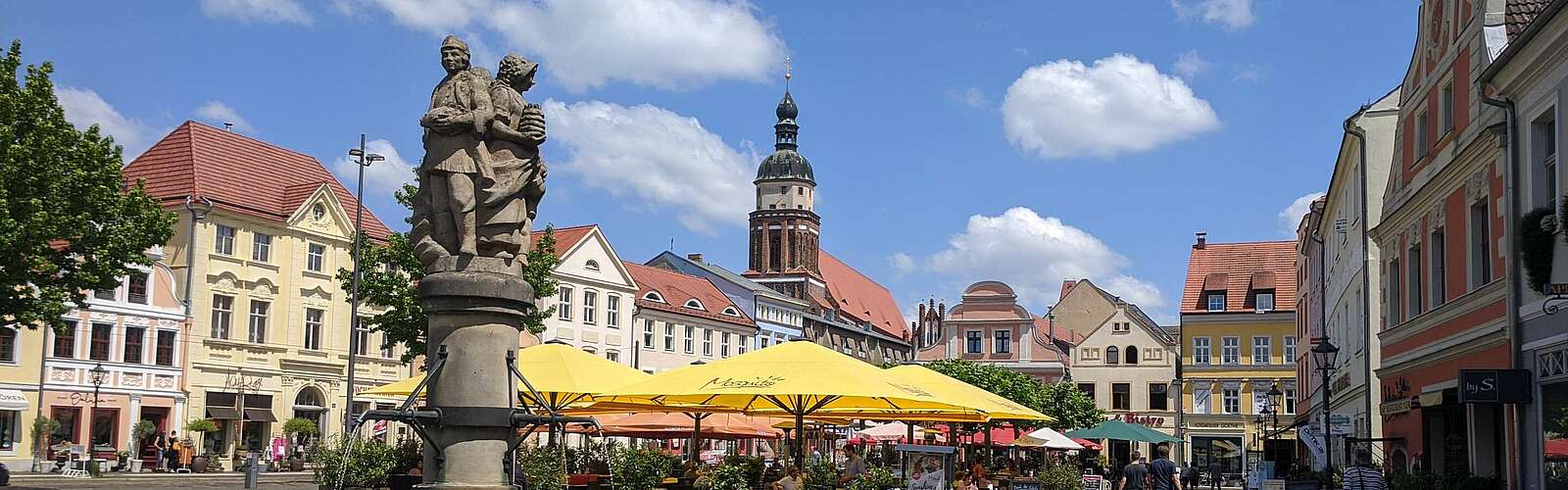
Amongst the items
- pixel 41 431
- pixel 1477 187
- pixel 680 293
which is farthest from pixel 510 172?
pixel 680 293

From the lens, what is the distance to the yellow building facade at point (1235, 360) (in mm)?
70062

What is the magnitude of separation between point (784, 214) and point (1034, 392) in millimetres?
72828

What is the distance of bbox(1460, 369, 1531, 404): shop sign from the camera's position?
1778 cm

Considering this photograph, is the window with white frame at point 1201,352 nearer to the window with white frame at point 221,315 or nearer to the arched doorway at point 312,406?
the arched doorway at point 312,406

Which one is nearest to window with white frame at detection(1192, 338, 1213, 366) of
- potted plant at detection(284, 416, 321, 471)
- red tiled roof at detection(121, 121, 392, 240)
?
red tiled roof at detection(121, 121, 392, 240)

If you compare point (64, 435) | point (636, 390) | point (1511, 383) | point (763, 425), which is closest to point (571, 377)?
point (636, 390)

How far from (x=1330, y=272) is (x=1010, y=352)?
3414cm

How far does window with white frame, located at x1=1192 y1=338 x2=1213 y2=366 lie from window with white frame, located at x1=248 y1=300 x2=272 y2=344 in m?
41.5

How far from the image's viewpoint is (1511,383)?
58.5 ft

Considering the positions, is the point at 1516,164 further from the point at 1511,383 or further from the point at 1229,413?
the point at 1229,413

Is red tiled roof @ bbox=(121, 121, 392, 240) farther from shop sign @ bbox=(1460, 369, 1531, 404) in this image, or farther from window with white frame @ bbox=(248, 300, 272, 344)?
shop sign @ bbox=(1460, 369, 1531, 404)

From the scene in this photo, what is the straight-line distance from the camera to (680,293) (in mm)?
77500

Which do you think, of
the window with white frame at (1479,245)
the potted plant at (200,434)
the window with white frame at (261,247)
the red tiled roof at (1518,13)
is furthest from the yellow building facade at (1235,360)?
the red tiled roof at (1518,13)

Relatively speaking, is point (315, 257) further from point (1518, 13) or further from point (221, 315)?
point (1518, 13)
